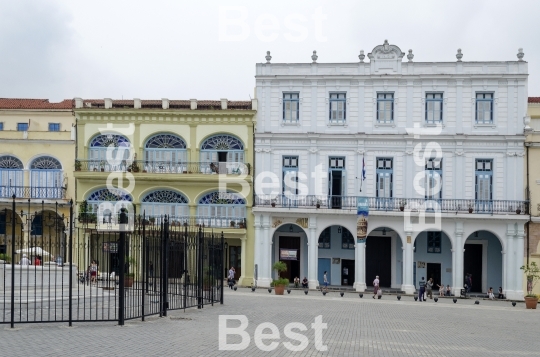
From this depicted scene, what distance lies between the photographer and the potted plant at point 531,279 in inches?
1341

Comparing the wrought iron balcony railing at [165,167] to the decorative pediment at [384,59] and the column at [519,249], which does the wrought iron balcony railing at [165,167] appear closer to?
the decorative pediment at [384,59]

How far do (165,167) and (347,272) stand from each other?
1240 cm

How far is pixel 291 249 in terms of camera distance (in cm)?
4366

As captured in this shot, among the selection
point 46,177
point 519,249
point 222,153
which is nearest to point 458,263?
point 519,249

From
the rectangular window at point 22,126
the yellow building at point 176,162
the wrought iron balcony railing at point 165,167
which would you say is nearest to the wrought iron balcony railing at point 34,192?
the yellow building at point 176,162

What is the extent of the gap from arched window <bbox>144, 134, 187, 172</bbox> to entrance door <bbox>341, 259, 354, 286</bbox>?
11169mm

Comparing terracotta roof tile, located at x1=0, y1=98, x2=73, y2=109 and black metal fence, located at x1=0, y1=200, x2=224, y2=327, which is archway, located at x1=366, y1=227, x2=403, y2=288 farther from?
terracotta roof tile, located at x1=0, y1=98, x2=73, y2=109

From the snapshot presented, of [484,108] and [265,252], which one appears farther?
[265,252]

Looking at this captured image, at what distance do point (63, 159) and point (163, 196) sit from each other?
6497 mm

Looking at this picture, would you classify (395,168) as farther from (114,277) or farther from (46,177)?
(114,277)

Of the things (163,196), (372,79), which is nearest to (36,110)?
(163,196)

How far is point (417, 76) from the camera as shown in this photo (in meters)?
41.6

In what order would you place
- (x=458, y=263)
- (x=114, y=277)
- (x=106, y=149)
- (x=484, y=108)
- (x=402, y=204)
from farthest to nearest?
(x=106, y=149)
(x=484, y=108)
(x=402, y=204)
(x=458, y=263)
(x=114, y=277)

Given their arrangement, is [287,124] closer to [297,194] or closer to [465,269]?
[297,194]
